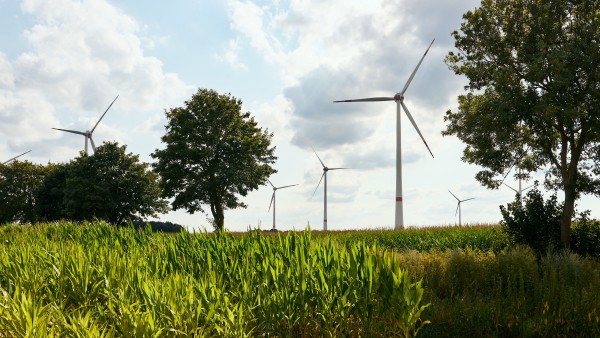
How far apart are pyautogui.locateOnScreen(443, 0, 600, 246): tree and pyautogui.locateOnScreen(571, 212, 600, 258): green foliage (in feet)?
2.04

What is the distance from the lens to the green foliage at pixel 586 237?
74.0 feet

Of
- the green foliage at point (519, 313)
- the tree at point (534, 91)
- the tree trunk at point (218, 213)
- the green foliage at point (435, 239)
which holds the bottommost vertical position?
the green foliage at point (519, 313)

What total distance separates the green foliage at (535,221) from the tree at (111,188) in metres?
35.5

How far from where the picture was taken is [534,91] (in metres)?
22.1

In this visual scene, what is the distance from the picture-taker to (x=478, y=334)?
33.2 ft

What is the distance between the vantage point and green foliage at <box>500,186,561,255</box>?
2250 cm

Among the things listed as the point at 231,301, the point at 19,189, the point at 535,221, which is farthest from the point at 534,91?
the point at 19,189

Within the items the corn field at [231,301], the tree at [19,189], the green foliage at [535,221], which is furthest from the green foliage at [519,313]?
the tree at [19,189]

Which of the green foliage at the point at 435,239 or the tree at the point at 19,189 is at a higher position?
the tree at the point at 19,189

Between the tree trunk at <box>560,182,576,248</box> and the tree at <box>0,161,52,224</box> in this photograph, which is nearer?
the tree trunk at <box>560,182,576,248</box>

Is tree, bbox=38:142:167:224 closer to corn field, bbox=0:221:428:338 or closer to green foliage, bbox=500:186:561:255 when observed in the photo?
green foliage, bbox=500:186:561:255

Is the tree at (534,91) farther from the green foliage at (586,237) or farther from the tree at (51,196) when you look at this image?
the tree at (51,196)

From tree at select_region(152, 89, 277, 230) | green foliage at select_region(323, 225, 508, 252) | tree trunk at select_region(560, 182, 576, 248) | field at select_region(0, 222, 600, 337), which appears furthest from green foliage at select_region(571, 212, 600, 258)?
tree at select_region(152, 89, 277, 230)

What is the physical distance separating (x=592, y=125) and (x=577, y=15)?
17.6 feet
